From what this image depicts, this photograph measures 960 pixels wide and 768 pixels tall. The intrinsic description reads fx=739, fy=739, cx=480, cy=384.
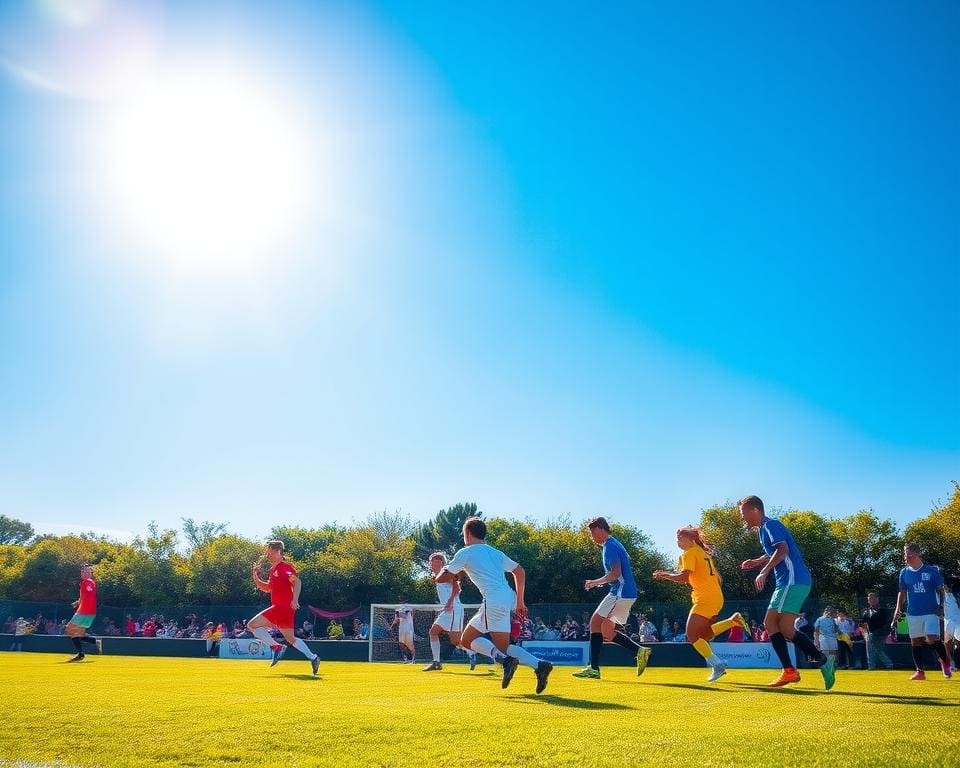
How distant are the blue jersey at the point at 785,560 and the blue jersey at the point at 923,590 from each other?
4764 millimetres

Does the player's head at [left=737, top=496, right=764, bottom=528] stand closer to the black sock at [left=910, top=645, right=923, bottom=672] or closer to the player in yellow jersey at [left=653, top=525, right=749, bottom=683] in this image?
the player in yellow jersey at [left=653, top=525, right=749, bottom=683]

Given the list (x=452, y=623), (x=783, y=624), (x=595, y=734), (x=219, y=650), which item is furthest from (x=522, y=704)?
(x=219, y=650)

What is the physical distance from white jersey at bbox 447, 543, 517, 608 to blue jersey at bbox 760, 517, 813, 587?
3.41 m

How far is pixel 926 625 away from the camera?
505 inches

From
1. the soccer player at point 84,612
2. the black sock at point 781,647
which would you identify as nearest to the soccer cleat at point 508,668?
the black sock at point 781,647

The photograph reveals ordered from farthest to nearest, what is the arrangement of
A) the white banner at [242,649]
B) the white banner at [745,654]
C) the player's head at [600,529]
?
the white banner at [242,649], the white banner at [745,654], the player's head at [600,529]

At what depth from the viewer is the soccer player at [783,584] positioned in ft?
29.8

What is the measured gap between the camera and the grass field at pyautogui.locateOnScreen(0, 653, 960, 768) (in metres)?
4.41

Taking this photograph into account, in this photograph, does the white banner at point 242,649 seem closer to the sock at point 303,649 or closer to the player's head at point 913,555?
the sock at point 303,649

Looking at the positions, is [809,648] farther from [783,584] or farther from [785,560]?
[785,560]

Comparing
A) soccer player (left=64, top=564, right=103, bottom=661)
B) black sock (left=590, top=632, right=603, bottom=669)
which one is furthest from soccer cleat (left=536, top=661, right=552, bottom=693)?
soccer player (left=64, top=564, right=103, bottom=661)

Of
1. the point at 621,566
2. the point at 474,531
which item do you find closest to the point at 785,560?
the point at 621,566

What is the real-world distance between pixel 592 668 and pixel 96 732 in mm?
7733

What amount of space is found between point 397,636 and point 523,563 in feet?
119
